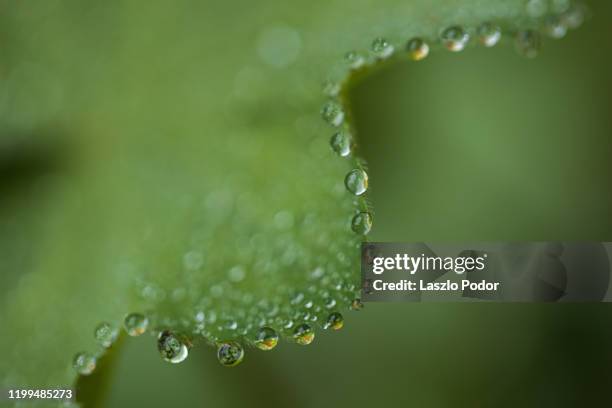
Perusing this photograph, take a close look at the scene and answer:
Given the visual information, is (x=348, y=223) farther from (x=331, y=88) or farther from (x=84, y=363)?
(x=84, y=363)

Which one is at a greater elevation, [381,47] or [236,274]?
[381,47]

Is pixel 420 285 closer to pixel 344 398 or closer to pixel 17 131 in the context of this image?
pixel 344 398

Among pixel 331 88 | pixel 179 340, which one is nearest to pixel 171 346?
pixel 179 340

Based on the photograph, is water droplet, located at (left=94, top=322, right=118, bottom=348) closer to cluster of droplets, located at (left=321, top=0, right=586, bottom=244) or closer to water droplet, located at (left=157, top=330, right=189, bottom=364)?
water droplet, located at (left=157, top=330, right=189, bottom=364)

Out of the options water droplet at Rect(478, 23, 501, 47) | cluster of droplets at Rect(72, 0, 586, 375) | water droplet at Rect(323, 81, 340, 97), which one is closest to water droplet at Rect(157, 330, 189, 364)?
cluster of droplets at Rect(72, 0, 586, 375)

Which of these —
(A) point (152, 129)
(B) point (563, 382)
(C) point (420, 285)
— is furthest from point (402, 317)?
(A) point (152, 129)

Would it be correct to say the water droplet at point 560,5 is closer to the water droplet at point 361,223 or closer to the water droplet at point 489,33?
the water droplet at point 489,33
